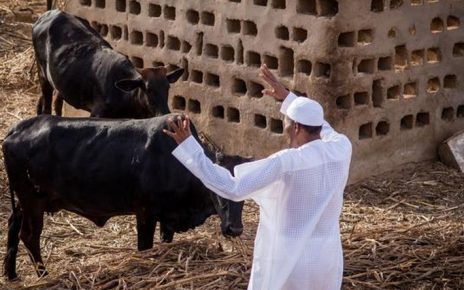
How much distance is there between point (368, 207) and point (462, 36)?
1.99 meters

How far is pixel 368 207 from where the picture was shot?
11617mm

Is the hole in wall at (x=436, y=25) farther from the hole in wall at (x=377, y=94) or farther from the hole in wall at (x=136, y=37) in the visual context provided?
the hole in wall at (x=136, y=37)

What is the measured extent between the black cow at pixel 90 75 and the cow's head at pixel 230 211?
2577 millimetres

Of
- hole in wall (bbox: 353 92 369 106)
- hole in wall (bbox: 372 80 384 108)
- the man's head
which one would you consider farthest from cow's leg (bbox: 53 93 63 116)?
the man's head

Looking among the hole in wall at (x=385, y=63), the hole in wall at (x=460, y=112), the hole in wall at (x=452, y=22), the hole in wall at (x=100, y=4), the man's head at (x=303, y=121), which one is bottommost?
the hole in wall at (x=460, y=112)

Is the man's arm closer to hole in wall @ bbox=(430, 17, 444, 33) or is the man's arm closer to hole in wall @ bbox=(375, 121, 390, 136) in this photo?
hole in wall @ bbox=(375, 121, 390, 136)

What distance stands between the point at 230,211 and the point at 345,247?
1171mm

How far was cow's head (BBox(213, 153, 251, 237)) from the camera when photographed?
28.5ft

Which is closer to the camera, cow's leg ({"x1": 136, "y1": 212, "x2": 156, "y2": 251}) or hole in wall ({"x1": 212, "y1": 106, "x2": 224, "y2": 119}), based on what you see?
cow's leg ({"x1": 136, "y1": 212, "x2": 156, "y2": 251})

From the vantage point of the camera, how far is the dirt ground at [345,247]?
28.8ft

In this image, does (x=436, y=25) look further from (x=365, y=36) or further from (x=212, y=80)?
(x=212, y=80)

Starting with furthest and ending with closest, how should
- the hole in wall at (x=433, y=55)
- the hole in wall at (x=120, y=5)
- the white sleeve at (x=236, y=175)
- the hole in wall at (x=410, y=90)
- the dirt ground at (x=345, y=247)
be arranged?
the hole in wall at (x=120, y=5) → the hole in wall at (x=433, y=55) → the hole in wall at (x=410, y=90) → the dirt ground at (x=345, y=247) → the white sleeve at (x=236, y=175)

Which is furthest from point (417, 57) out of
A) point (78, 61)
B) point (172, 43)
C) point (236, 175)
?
point (236, 175)

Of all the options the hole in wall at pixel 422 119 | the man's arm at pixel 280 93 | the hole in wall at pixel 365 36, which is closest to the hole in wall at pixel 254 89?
the hole in wall at pixel 365 36
